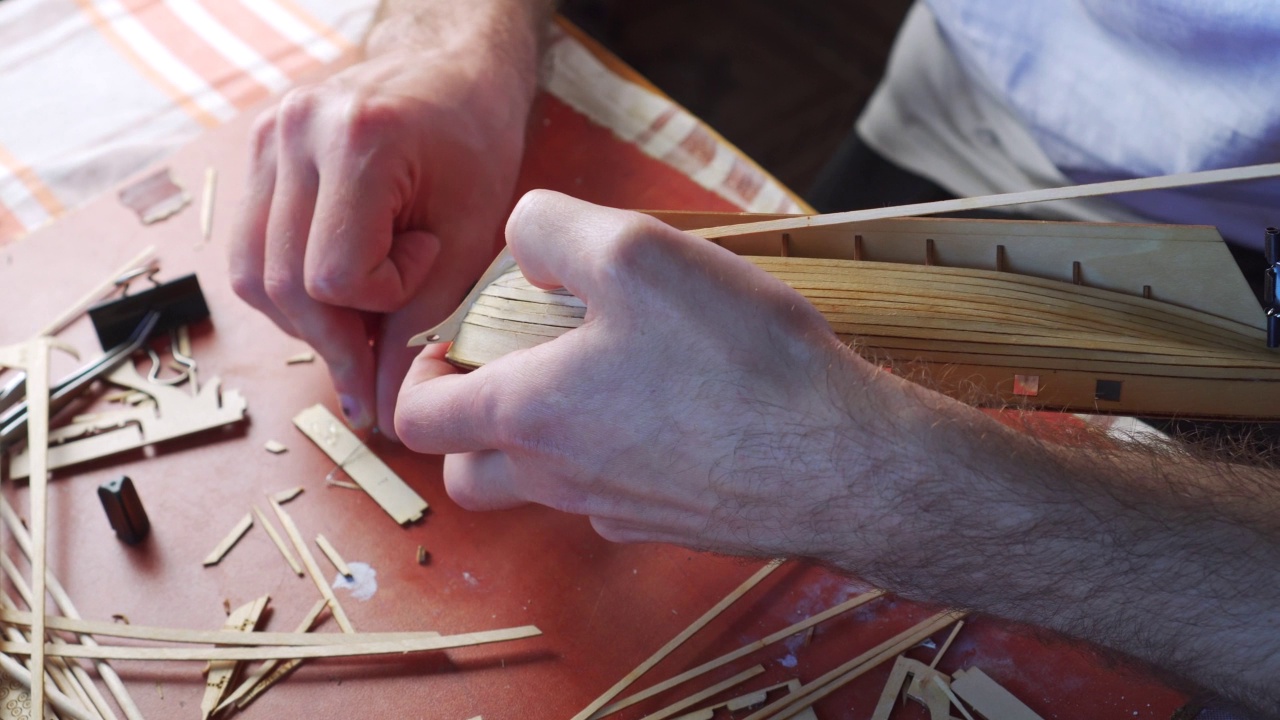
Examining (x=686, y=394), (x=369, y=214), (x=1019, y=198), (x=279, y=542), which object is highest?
(x=1019, y=198)

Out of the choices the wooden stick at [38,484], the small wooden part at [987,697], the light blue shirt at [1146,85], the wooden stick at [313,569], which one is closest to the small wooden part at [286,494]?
the wooden stick at [313,569]

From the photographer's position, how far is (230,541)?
150 centimetres

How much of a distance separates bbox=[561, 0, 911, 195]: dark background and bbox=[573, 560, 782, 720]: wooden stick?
117 inches

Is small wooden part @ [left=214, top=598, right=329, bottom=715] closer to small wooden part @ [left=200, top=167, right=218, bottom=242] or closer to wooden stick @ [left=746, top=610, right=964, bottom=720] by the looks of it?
wooden stick @ [left=746, top=610, right=964, bottom=720]

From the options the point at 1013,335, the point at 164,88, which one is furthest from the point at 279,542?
the point at 164,88

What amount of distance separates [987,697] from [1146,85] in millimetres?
1169

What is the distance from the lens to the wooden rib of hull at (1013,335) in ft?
3.97

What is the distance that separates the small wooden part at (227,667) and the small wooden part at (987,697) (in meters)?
1.01

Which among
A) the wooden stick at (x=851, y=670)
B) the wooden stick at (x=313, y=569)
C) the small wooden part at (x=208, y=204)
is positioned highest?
Answer: the wooden stick at (x=851, y=670)

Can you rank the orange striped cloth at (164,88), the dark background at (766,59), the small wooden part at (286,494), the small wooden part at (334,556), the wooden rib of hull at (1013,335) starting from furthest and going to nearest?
the dark background at (766,59) → the orange striped cloth at (164,88) → the small wooden part at (286,494) → the small wooden part at (334,556) → the wooden rib of hull at (1013,335)

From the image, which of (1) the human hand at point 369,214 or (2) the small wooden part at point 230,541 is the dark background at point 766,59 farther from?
(2) the small wooden part at point 230,541

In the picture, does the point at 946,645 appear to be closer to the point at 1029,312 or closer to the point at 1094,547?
the point at 1094,547

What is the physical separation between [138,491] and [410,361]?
521 mm

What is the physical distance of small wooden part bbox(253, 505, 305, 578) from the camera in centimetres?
147
